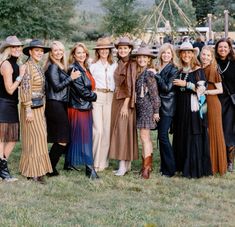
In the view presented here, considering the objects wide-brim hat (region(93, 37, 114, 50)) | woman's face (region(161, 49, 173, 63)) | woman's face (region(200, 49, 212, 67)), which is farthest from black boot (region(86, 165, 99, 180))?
woman's face (region(200, 49, 212, 67))

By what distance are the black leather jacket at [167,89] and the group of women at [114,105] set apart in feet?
0.04

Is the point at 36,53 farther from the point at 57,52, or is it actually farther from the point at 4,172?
the point at 4,172

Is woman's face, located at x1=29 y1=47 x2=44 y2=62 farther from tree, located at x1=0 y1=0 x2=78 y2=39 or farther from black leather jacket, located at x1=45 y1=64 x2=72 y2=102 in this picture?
tree, located at x1=0 y1=0 x2=78 y2=39

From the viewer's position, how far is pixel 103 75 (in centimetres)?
703

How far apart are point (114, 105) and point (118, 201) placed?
1.67 m

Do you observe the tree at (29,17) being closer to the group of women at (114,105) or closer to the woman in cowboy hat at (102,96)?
the woman in cowboy hat at (102,96)

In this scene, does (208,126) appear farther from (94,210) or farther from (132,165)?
(94,210)

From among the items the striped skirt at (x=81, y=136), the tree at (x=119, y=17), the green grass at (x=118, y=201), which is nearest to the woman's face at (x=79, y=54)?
the striped skirt at (x=81, y=136)

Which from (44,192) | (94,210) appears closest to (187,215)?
(94,210)

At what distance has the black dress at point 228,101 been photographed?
718cm

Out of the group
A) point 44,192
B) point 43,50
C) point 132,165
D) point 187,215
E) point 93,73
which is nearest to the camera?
point 187,215

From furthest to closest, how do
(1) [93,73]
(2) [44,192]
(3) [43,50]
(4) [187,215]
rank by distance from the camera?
(1) [93,73] < (3) [43,50] < (2) [44,192] < (4) [187,215]

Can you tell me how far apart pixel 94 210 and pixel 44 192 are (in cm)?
93

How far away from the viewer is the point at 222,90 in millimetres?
7082
